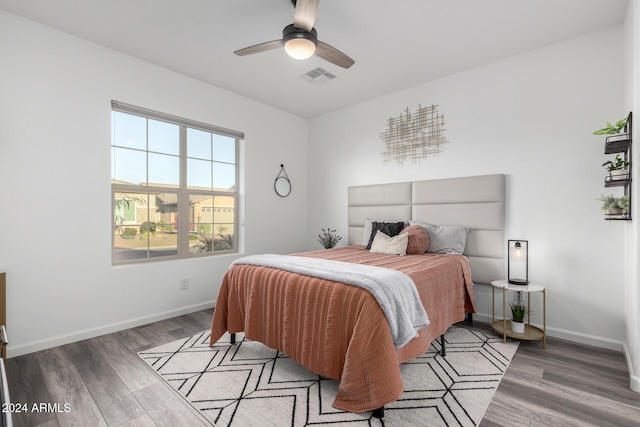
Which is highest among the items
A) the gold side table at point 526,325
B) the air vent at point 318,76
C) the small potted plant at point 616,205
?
the air vent at point 318,76

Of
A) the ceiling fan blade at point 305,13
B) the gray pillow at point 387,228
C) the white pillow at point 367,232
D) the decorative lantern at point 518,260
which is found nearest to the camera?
the ceiling fan blade at point 305,13

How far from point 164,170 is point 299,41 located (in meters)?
2.21

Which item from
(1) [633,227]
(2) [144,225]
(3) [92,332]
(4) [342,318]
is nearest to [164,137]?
(2) [144,225]

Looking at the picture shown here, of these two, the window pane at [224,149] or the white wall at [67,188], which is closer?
the white wall at [67,188]

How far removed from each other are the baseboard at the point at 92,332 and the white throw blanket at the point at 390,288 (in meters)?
1.81

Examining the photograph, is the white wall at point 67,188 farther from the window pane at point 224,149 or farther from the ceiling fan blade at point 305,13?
the ceiling fan blade at point 305,13

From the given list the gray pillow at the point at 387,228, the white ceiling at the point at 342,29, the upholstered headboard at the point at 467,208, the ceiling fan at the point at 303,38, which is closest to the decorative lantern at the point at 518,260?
the upholstered headboard at the point at 467,208

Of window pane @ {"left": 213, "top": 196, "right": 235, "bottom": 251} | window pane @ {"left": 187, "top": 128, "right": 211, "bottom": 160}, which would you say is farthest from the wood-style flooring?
window pane @ {"left": 187, "top": 128, "right": 211, "bottom": 160}

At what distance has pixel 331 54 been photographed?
8.00 ft

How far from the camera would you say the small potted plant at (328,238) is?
4426mm

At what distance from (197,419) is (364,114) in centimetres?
387

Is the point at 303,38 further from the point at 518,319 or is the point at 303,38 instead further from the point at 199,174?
the point at 518,319

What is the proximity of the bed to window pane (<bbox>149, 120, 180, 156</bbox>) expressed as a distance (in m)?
1.80

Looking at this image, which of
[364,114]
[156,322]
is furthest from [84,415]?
[364,114]
